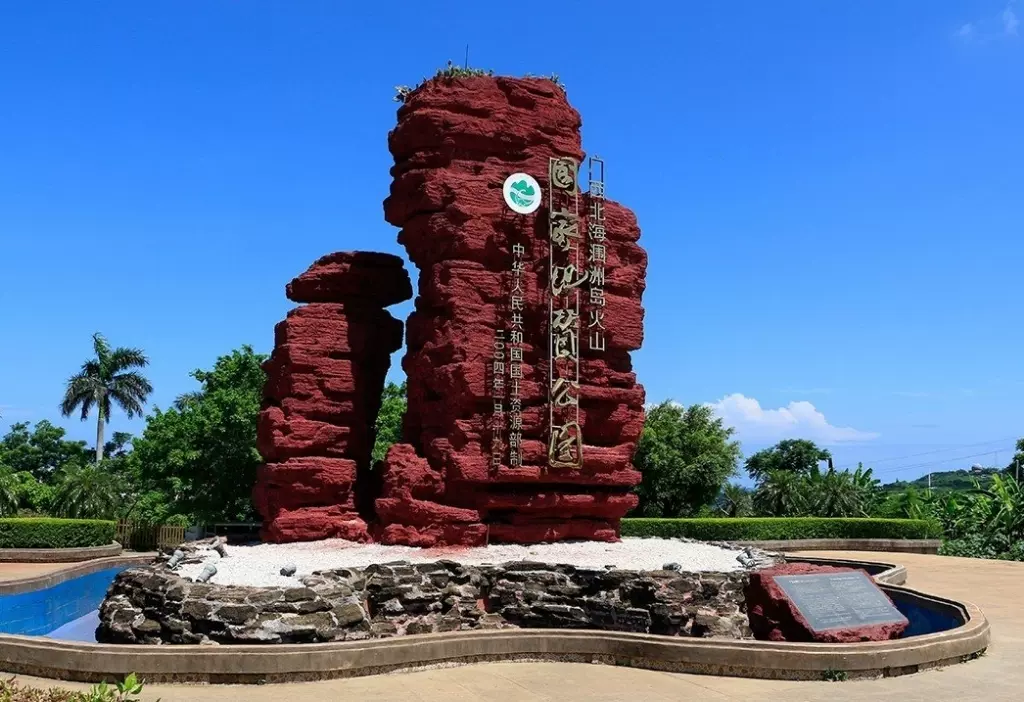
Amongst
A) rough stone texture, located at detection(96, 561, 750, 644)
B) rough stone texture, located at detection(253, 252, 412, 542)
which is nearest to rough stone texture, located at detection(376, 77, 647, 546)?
rough stone texture, located at detection(253, 252, 412, 542)

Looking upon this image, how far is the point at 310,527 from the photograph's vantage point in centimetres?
2052

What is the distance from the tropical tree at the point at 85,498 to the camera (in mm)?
32938

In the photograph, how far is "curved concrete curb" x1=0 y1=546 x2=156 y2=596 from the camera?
21.8 m

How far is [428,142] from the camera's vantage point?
21.1m

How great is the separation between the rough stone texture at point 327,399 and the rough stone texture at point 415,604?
522cm

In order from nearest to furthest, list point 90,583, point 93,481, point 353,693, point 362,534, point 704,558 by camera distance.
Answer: point 353,693
point 704,558
point 362,534
point 90,583
point 93,481

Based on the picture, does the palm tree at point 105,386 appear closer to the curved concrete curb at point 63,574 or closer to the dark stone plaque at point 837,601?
the curved concrete curb at point 63,574

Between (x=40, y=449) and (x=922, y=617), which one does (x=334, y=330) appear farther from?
(x=40, y=449)

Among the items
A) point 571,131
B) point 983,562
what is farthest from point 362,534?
point 983,562

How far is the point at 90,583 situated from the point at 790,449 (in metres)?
49.2

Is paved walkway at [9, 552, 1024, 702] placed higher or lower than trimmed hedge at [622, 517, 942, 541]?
lower

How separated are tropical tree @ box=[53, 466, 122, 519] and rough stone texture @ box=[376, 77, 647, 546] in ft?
59.1

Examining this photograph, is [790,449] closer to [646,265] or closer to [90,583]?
[646,265]

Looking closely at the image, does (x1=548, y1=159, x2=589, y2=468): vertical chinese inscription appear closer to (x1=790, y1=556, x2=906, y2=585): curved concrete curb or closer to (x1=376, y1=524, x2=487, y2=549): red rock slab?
(x1=376, y1=524, x2=487, y2=549): red rock slab
